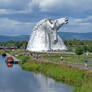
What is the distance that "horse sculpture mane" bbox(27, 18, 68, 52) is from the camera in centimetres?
9338

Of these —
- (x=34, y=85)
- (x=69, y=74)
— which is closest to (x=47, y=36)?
(x=69, y=74)

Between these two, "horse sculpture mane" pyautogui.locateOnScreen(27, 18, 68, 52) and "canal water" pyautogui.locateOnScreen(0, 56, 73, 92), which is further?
"horse sculpture mane" pyautogui.locateOnScreen(27, 18, 68, 52)

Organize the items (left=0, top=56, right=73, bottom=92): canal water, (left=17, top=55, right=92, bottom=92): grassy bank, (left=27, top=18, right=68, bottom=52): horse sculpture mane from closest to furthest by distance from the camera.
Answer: (left=17, top=55, right=92, bottom=92): grassy bank → (left=0, top=56, right=73, bottom=92): canal water → (left=27, top=18, right=68, bottom=52): horse sculpture mane

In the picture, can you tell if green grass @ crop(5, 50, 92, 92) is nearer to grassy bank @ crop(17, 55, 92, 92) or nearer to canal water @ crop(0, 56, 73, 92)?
grassy bank @ crop(17, 55, 92, 92)

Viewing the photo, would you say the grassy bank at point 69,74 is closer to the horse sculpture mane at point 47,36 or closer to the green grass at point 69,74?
the green grass at point 69,74

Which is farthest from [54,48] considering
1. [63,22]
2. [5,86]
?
[5,86]

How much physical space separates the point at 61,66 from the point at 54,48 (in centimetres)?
5505

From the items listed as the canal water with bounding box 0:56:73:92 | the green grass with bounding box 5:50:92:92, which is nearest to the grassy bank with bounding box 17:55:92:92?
the green grass with bounding box 5:50:92:92

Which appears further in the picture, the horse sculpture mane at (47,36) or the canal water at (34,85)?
the horse sculpture mane at (47,36)

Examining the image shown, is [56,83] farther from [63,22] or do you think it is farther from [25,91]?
[63,22]

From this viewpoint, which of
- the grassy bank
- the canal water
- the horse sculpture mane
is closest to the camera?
the grassy bank

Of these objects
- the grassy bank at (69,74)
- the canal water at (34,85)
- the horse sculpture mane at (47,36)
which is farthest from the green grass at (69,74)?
the horse sculpture mane at (47,36)

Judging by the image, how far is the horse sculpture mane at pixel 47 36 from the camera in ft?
306

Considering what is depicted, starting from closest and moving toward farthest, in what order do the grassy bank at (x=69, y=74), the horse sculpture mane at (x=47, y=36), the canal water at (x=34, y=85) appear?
the grassy bank at (x=69, y=74) < the canal water at (x=34, y=85) < the horse sculpture mane at (x=47, y=36)
